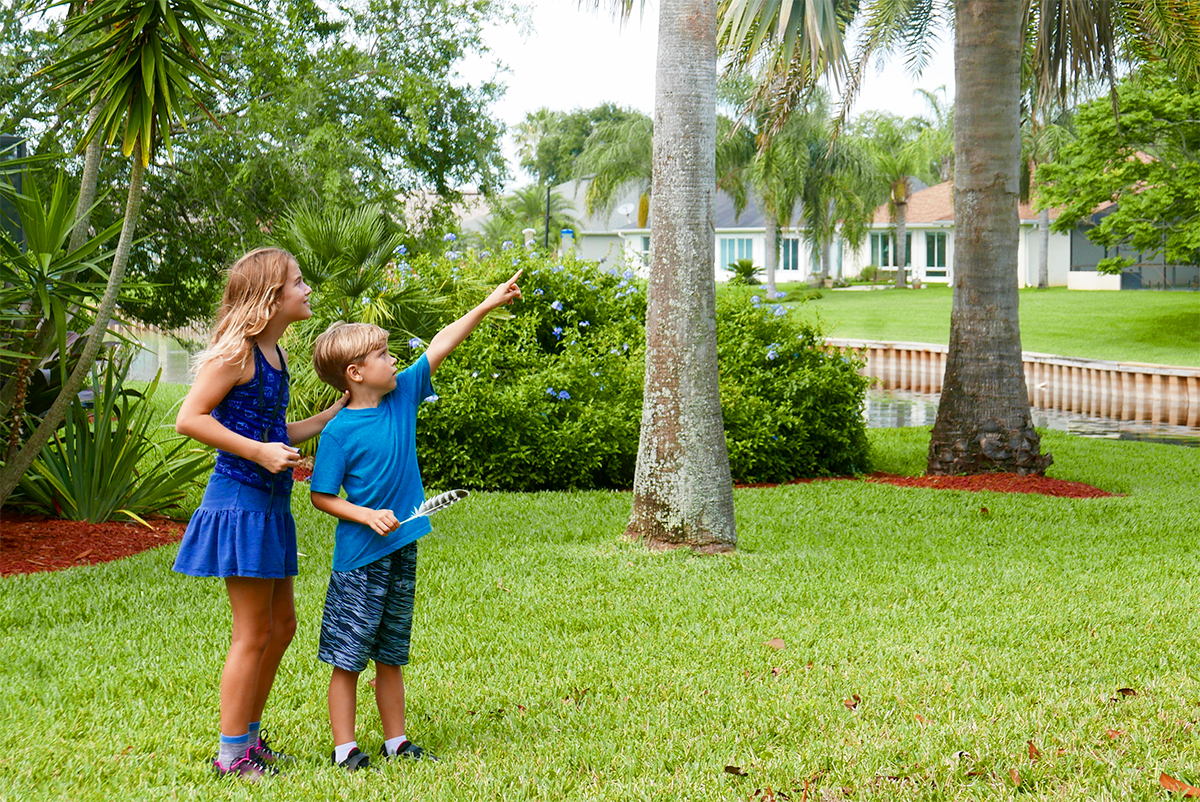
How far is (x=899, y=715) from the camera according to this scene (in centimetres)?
391

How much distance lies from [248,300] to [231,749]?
1383mm

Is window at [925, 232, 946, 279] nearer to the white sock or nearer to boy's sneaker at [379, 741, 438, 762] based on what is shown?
boy's sneaker at [379, 741, 438, 762]

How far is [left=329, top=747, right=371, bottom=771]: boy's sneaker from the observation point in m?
3.44

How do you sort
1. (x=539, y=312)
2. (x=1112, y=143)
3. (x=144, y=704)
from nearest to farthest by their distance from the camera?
(x=144, y=704)
(x=539, y=312)
(x=1112, y=143)

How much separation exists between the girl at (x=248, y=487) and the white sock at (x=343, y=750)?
0.23 metres

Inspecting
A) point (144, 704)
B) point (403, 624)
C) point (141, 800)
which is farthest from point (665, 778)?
point (144, 704)

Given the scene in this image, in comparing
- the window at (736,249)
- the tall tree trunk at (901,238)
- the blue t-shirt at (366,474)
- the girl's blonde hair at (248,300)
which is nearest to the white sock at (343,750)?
the blue t-shirt at (366,474)

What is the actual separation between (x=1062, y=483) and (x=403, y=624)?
26.9 feet

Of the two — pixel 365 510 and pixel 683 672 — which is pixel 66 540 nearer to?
pixel 683 672

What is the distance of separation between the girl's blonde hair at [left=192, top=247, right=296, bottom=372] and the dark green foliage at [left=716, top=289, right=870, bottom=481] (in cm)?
702

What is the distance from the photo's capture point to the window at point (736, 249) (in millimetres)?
52594

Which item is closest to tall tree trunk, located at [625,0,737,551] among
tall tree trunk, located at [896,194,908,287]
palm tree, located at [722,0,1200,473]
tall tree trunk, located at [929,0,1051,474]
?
palm tree, located at [722,0,1200,473]

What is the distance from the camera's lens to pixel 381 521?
323 centimetres

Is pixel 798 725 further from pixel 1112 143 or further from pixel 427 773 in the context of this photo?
pixel 1112 143
